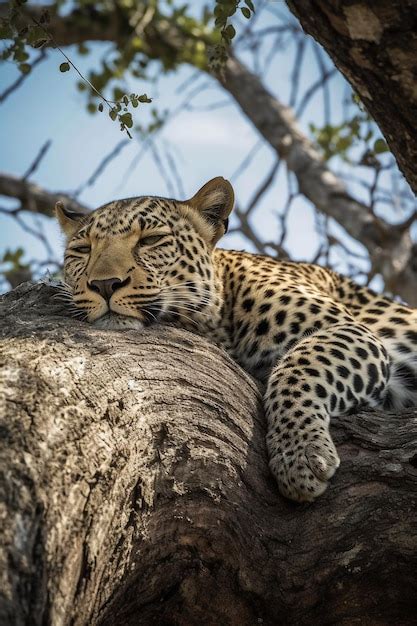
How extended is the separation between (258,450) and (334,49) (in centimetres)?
213

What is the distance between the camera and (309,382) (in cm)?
544

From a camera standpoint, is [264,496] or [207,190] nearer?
[264,496]

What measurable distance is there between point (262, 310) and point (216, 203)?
1.04 m

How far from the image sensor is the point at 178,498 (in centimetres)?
409

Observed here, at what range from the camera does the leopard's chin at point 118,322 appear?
5562mm

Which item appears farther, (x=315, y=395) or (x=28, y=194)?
(x=28, y=194)

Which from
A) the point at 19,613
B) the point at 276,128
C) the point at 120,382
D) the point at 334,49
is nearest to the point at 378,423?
the point at 120,382

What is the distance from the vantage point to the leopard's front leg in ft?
14.8

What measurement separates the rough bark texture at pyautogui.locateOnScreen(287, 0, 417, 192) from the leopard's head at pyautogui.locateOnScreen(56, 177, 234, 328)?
2.42m

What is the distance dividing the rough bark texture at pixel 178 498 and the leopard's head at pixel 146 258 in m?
0.95

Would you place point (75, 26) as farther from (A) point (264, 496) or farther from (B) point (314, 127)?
(A) point (264, 496)

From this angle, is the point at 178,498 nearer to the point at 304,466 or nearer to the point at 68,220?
the point at 304,466

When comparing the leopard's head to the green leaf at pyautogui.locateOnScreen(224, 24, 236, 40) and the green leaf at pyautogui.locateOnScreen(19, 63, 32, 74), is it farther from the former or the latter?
the green leaf at pyautogui.locateOnScreen(224, 24, 236, 40)

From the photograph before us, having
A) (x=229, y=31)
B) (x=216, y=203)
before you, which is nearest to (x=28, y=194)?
(x=216, y=203)
